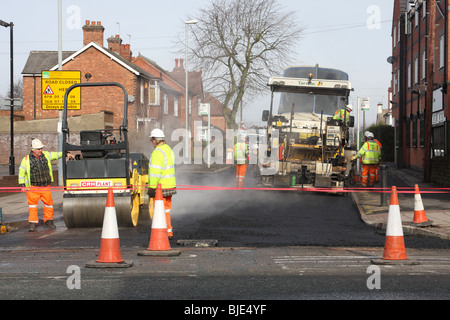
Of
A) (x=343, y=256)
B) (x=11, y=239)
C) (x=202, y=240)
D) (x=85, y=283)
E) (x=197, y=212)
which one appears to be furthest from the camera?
(x=197, y=212)

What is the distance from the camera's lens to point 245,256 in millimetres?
7930

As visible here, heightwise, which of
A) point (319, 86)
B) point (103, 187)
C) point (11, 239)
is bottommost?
point (11, 239)

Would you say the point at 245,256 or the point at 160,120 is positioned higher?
the point at 160,120

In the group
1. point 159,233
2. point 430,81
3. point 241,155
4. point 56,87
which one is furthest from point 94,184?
point 430,81

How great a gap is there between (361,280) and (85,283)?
105 inches

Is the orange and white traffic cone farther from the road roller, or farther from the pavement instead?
the road roller

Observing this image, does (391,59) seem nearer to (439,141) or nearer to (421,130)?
(421,130)

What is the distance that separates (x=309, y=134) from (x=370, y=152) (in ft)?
6.15

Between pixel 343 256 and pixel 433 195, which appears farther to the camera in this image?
pixel 433 195

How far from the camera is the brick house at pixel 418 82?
25.3 m

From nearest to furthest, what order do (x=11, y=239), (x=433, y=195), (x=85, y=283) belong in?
(x=85, y=283), (x=11, y=239), (x=433, y=195)

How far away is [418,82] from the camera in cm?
3200
